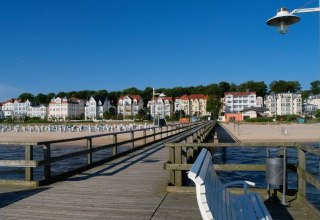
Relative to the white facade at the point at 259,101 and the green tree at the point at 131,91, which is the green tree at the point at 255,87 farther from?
the green tree at the point at 131,91

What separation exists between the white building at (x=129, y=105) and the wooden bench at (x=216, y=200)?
145m

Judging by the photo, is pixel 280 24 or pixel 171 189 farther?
pixel 171 189

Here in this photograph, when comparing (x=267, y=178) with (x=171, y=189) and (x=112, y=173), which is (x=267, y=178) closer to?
(x=171, y=189)

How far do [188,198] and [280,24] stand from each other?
3.29m

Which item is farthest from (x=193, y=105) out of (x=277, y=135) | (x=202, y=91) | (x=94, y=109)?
(x=277, y=135)

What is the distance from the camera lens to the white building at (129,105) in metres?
151

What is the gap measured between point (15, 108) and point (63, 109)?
3820cm

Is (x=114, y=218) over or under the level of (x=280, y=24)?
under

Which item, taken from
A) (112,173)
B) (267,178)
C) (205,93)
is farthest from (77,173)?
(205,93)

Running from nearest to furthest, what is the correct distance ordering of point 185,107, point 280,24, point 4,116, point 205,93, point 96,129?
point 280,24, point 96,129, point 185,107, point 205,93, point 4,116

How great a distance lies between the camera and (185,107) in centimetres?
15250

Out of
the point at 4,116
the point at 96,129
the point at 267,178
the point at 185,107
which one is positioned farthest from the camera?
the point at 4,116

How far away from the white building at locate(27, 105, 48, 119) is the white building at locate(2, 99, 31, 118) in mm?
2695

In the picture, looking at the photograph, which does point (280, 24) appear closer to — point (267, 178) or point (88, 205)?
point (267, 178)
